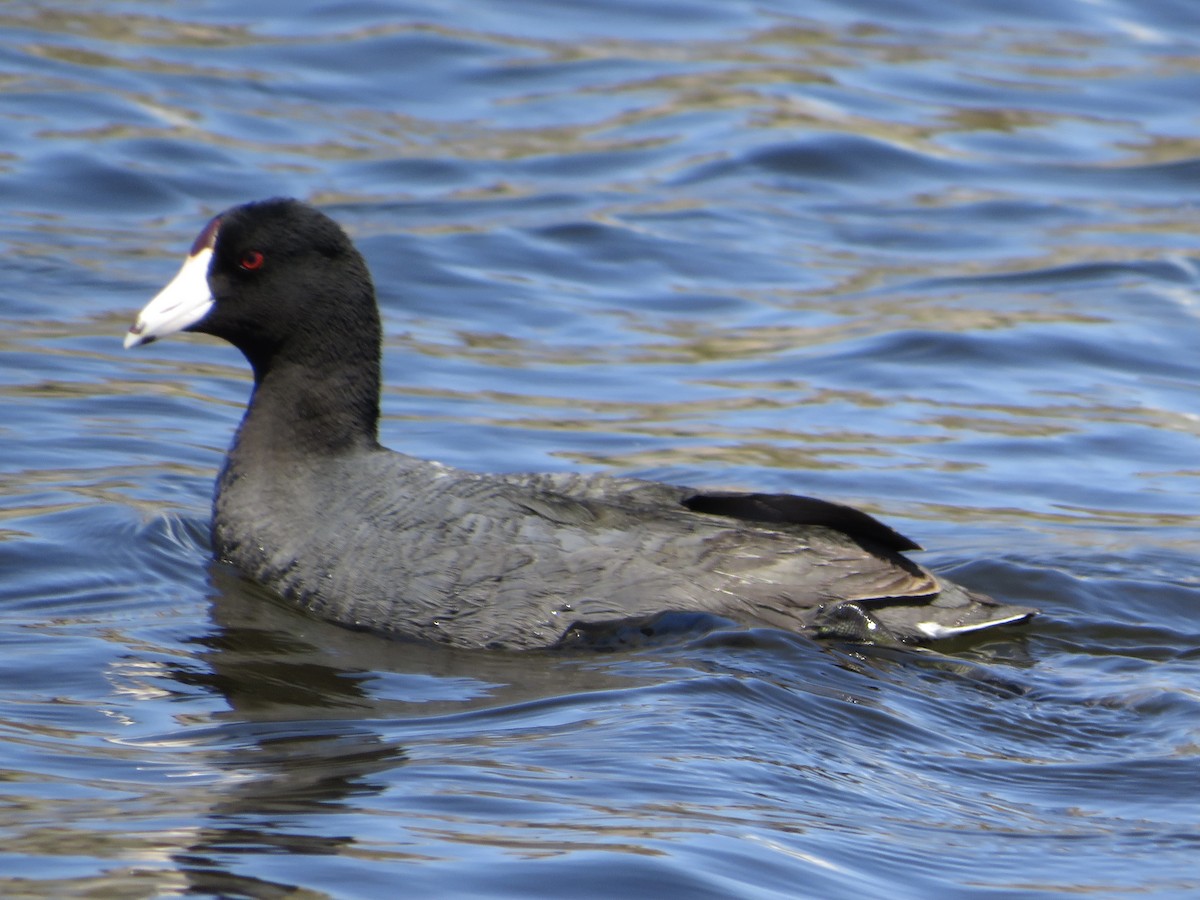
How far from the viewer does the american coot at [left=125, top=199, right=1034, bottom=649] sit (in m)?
5.77

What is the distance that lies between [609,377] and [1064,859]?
5364mm

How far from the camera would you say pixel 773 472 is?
26.9 ft

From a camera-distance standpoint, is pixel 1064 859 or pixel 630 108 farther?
pixel 630 108

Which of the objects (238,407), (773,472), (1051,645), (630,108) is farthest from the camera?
(630,108)

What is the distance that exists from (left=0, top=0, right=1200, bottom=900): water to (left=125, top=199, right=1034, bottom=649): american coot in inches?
5.6

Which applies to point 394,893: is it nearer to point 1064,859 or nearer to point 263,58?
point 1064,859

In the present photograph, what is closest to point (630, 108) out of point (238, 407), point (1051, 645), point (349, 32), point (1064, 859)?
point (349, 32)

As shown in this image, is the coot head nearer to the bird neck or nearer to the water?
the bird neck

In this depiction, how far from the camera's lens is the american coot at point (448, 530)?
577 cm

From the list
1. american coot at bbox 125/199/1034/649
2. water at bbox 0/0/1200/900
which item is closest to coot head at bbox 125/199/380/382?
american coot at bbox 125/199/1034/649

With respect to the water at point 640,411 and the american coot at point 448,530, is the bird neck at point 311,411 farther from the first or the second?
the water at point 640,411

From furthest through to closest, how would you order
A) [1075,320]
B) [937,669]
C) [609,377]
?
[1075,320] < [609,377] < [937,669]

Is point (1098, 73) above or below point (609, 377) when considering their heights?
above

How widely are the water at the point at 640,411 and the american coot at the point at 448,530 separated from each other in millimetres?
142
